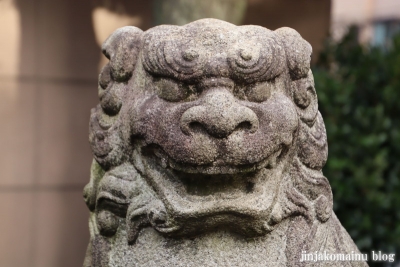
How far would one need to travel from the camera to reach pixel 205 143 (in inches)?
49.7

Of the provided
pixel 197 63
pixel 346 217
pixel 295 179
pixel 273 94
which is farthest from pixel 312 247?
pixel 346 217

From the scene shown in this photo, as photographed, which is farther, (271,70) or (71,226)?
(71,226)

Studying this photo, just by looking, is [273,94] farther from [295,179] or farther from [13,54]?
[13,54]

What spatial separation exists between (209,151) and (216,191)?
127 millimetres

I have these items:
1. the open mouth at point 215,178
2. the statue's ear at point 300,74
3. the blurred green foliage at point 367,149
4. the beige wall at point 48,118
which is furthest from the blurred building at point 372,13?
the open mouth at point 215,178

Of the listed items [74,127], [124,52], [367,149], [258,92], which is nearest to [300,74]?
[258,92]

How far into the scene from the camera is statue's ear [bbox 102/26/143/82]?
1.44 m

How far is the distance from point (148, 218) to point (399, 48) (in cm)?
213

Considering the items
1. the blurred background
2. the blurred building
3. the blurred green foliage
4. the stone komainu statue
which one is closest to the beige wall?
the blurred background

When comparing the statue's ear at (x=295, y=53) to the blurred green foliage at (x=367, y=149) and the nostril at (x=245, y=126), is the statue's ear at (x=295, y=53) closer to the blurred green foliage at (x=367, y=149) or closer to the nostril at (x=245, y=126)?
the nostril at (x=245, y=126)

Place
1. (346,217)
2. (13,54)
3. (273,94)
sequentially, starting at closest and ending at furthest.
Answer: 1. (273,94)
2. (13,54)
3. (346,217)

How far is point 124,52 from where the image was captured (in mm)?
1443

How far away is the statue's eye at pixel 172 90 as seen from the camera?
4.34 feet

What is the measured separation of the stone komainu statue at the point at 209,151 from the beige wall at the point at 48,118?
1.40 meters
